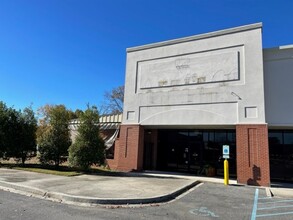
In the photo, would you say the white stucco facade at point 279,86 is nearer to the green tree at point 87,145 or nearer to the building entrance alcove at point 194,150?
the building entrance alcove at point 194,150

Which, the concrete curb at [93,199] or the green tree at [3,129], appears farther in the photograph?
the green tree at [3,129]

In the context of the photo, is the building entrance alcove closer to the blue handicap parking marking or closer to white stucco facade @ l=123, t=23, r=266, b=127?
white stucco facade @ l=123, t=23, r=266, b=127

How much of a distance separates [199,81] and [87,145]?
884cm

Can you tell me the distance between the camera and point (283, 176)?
1841cm

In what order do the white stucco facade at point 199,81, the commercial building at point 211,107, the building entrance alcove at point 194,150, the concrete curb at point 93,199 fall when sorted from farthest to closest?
1. the building entrance alcove at point 194,150
2. the white stucco facade at point 199,81
3. the commercial building at point 211,107
4. the concrete curb at point 93,199

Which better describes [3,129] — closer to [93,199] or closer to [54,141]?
[54,141]

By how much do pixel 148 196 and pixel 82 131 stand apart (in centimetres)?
1005

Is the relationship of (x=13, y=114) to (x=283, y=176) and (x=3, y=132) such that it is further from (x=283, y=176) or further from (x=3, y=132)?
(x=283, y=176)

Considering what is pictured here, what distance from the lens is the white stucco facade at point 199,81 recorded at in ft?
55.9

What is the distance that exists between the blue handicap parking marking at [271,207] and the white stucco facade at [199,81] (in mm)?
5813

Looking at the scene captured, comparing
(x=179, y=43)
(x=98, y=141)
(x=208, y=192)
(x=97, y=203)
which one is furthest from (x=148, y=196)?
(x=179, y=43)

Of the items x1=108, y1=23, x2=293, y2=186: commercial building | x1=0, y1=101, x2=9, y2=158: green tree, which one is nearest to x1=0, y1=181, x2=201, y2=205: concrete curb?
x1=108, y1=23, x2=293, y2=186: commercial building

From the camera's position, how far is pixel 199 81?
1888 cm

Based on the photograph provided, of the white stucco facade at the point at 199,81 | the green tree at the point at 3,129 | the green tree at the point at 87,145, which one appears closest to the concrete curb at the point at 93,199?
the green tree at the point at 87,145
